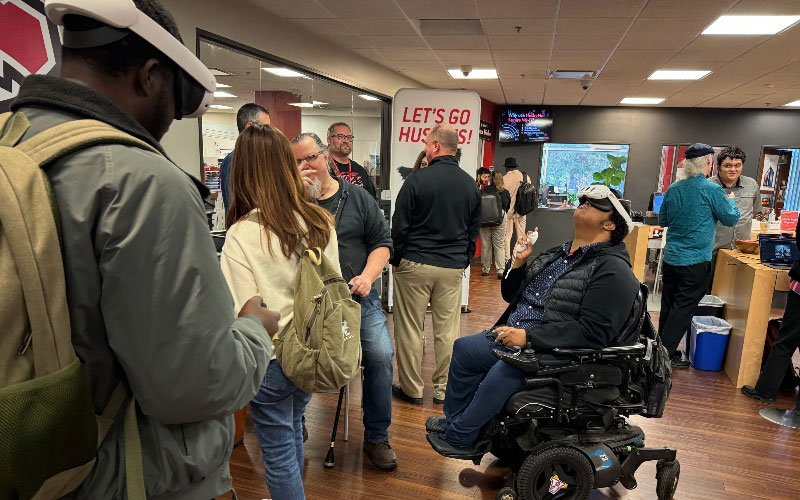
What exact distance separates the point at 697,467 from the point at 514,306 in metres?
1.33

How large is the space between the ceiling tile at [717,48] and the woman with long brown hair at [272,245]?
4549 millimetres

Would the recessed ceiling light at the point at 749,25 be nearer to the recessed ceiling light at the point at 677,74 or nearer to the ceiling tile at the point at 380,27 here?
the recessed ceiling light at the point at 677,74

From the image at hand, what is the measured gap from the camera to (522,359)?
2029 mm

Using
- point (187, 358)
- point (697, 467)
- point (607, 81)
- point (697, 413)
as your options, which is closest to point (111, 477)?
point (187, 358)

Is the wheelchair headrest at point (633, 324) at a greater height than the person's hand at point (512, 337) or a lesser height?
greater

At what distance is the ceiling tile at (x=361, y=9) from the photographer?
388 centimetres

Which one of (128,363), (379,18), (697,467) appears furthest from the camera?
(379,18)

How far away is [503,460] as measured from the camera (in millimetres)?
2586

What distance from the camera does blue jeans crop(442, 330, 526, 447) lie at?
2.09 metres

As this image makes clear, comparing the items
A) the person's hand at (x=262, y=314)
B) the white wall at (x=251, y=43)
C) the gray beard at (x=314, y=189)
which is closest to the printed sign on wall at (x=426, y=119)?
the white wall at (x=251, y=43)

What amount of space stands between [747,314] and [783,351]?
34 centimetres

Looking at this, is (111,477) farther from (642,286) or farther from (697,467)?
(697,467)

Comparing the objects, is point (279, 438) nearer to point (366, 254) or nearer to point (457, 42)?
point (366, 254)

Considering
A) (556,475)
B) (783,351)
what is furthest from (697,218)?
(556,475)
